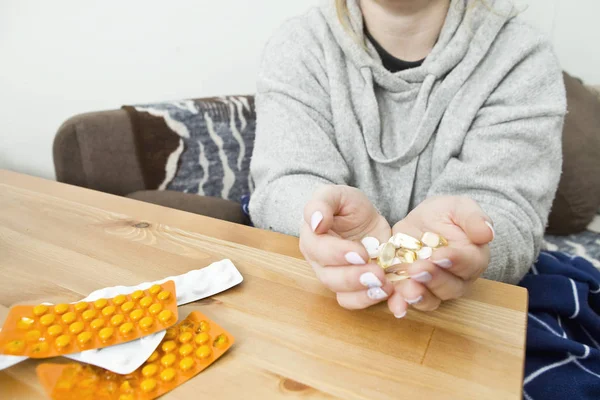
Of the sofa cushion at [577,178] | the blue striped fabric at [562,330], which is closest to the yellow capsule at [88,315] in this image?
the blue striped fabric at [562,330]

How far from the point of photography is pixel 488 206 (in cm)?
61

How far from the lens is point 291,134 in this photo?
69cm

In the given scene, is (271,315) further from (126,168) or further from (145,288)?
(126,168)

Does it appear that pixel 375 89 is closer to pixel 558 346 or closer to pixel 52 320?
pixel 558 346

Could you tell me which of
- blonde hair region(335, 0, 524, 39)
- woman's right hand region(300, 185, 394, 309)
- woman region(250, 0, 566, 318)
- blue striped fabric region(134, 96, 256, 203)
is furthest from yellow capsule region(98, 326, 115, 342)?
blue striped fabric region(134, 96, 256, 203)

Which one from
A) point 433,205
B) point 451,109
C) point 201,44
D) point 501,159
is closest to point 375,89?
point 451,109

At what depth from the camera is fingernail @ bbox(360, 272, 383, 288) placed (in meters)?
0.35

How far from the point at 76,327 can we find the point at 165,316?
0.22ft

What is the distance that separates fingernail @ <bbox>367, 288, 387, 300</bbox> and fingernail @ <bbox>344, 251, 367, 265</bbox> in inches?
1.0

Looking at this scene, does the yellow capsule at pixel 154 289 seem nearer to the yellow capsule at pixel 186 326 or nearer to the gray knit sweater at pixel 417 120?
the yellow capsule at pixel 186 326

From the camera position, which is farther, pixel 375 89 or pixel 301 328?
pixel 375 89

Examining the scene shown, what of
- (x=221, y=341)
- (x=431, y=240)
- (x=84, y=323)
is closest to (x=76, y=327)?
(x=84, y=323)

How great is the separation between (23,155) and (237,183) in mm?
630

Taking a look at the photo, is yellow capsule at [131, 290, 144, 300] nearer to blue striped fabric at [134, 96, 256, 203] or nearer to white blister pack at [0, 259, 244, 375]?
white blister pack at [0, 259, 244, 375]
